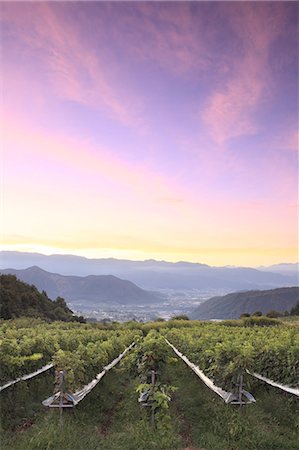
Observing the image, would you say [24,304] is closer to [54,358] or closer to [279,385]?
[54,358]

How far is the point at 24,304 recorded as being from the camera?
4897 cm

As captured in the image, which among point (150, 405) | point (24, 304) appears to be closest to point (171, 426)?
point (150, 405)

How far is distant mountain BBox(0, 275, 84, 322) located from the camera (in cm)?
4500

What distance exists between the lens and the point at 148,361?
960 cm

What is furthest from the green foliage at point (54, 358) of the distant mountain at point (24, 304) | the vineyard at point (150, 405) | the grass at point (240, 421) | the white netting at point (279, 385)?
the distant mountain at point (24, 304)

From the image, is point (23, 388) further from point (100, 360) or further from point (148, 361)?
point (148, 361)

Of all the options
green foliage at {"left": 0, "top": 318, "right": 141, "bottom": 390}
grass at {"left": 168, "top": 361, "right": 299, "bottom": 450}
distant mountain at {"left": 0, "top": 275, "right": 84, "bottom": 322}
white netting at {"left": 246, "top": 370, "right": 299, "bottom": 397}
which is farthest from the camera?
distant mountain at {"left": 0, "top": 275, "right": 84, "bottom": 322}

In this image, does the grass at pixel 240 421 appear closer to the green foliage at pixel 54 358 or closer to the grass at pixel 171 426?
the grass at pixel 171 426

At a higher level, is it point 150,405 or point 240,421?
point 150,405

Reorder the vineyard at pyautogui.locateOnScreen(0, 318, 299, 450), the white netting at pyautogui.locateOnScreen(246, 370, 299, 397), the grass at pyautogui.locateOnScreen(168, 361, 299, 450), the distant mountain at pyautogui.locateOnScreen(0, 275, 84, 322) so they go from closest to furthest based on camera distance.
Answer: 1. the vineyard at pyautogui.locateOnScreen(0, 318, 299, 450)
2. the grass at pyautogui.locateOnScreen(168, 361, 299, 450)
3. the white netting at pyautogui.locateOnScreen(246, 370, 299, 397)
4. the distant mountain at pyautogui.locateOnScreen(0, 275, 84, 322)

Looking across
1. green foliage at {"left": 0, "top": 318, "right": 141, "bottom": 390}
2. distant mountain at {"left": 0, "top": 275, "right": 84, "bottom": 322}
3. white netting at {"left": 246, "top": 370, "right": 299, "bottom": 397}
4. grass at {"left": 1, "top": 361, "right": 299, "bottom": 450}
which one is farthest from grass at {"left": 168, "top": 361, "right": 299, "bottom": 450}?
distant mountain at {"left": 0, "top": 275, "right": 84, "bottom": 322}

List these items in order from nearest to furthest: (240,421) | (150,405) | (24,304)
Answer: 1. (240,421)
2. (150,405)
3. (24,304)

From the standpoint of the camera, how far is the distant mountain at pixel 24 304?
45.0 m

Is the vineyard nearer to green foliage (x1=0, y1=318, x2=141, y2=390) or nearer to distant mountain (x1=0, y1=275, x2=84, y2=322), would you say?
green foliage (x1=0, y1=318, x2=141, y2=390)
